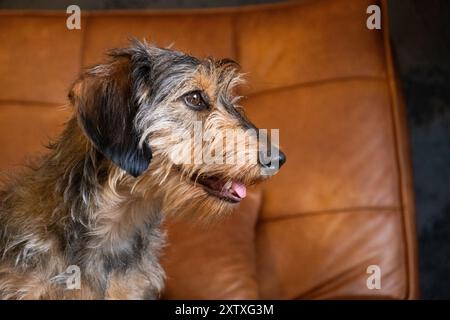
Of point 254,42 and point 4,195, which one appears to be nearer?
point 4,195

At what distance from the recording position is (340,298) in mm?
1771

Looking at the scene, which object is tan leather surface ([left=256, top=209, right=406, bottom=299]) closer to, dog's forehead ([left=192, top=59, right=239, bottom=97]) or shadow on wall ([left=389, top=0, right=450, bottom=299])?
shadow on wall ([left=389, top=0, right=450, bottom=299])

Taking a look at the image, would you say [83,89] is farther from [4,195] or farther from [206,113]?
[4,195]

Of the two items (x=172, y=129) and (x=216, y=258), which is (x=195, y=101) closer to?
(x=172, y=129)

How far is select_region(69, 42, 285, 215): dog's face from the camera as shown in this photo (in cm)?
126

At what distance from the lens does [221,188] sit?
4.34 ft

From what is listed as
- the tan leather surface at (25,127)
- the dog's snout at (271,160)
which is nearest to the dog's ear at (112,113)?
the dog's snout at (271,160)

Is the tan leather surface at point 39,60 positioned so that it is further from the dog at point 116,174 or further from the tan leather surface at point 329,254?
the tan leather surface at point 329,254

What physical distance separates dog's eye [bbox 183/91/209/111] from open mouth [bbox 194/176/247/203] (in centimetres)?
15

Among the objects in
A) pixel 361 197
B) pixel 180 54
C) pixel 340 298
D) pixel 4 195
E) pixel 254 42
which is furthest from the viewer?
pixel 254 42

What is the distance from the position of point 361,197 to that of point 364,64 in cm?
40

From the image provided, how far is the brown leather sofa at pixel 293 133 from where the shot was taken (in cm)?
185

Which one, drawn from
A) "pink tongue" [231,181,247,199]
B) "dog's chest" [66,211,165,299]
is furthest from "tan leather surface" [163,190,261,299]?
"pink tongue" [231,181,247,199]
